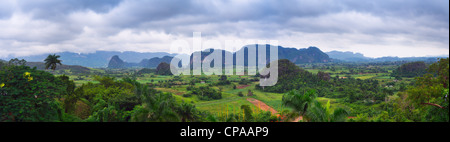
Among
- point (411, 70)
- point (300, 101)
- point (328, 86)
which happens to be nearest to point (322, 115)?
point (300, 101)

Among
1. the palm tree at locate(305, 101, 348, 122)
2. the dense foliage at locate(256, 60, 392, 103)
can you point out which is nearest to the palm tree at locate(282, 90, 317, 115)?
the palm tree at locate(305, 101, 348, 122)

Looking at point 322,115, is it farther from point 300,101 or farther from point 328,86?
point 328,86

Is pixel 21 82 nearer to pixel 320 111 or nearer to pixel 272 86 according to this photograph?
pixel 320 111

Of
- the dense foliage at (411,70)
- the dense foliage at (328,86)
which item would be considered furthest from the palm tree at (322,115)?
the dense foliage at (411,70)

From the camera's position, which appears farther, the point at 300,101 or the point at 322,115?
the point at 300,101

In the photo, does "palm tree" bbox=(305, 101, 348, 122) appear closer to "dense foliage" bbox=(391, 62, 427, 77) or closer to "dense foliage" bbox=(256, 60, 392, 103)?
"dense foliage" bbox=(256, 60, 392, 103)

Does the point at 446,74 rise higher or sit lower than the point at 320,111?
higher

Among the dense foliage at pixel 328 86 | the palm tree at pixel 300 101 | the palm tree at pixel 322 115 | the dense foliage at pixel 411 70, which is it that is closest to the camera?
Answer: the palm tree at pixel 322 115

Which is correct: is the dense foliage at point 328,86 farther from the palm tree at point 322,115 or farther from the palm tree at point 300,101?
the palm tree at point 322,115
